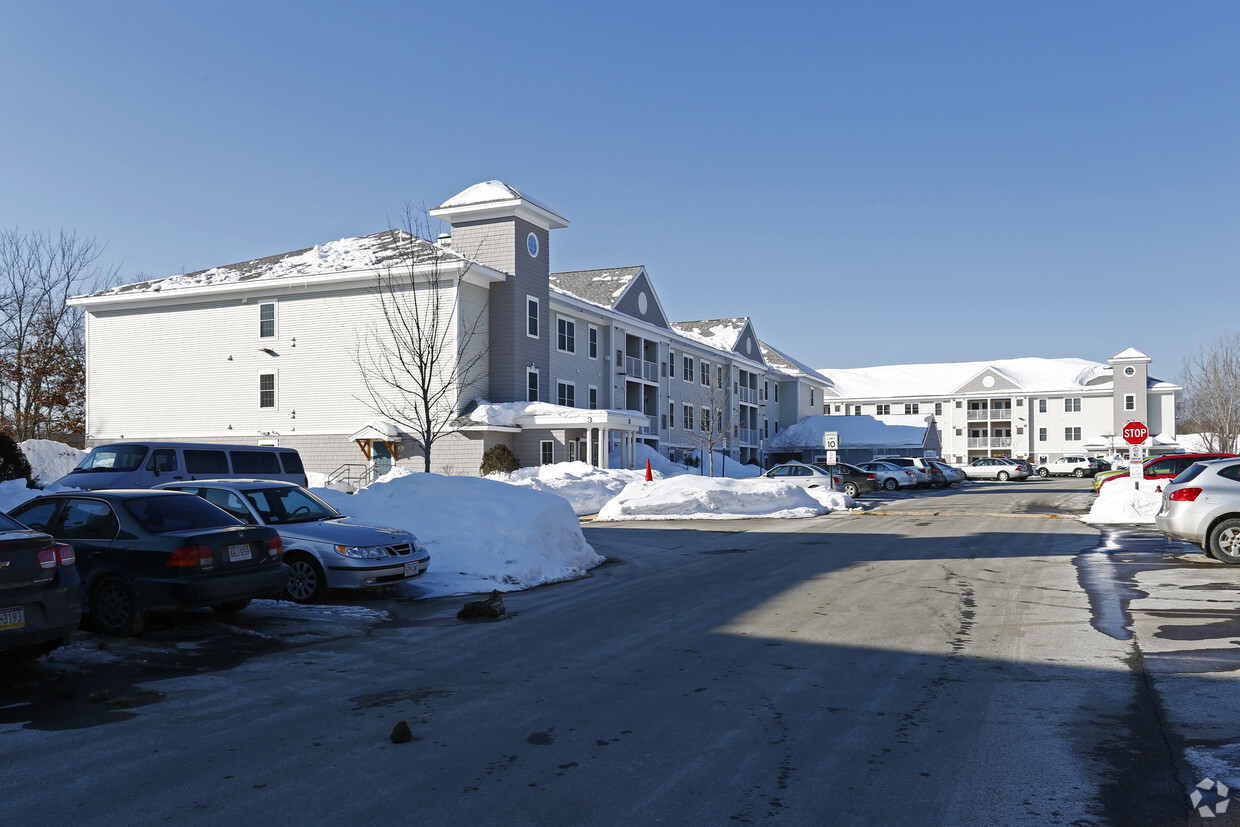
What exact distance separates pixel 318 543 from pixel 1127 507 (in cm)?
2164

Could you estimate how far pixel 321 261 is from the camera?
39.6 metres

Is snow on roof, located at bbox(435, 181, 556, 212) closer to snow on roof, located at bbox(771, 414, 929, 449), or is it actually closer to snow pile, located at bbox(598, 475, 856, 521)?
snow pile, located at bbox(598, 475, 856, 521)

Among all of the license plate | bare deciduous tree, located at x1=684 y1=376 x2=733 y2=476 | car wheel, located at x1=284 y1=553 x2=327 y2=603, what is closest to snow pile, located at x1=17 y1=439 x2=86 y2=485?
car wheel, located at x1=284 y1=553 x2=327 y2=603

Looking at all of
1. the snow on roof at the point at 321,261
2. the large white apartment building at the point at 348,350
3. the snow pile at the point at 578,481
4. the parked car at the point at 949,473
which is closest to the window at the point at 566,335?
the large white apartment building at the point at 348,350

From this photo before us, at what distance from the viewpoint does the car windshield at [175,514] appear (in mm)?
9875

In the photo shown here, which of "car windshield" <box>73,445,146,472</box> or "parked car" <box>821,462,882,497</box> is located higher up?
"car windshield" <box>73,445,146,472</box>

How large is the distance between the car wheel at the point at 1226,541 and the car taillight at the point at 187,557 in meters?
14.1

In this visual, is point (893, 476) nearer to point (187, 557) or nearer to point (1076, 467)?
point (1076, 467)

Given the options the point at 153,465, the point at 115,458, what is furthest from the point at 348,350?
the point at 153,465

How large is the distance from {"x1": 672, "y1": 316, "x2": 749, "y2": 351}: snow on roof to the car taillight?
172 feet

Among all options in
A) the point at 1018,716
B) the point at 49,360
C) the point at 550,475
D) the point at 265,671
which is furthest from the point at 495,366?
the point at 1018,716

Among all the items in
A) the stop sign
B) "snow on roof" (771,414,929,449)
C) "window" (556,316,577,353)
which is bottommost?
the stop sign

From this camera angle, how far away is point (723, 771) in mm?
5289

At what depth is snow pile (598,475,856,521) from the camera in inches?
1059
